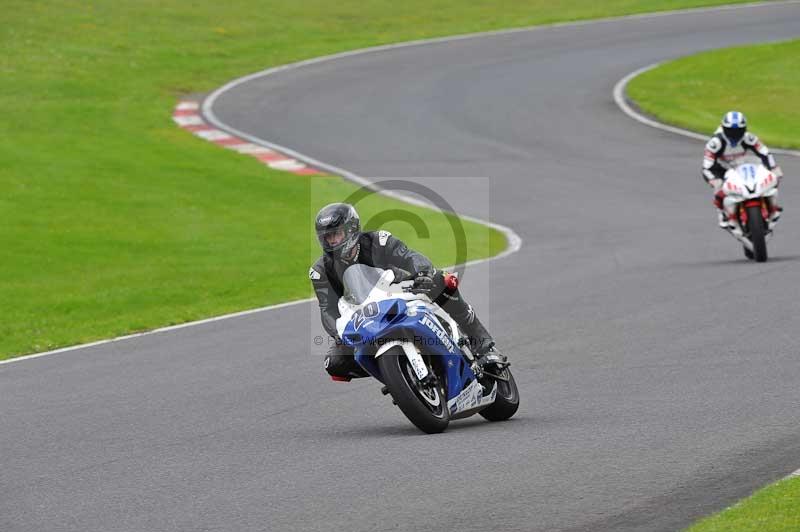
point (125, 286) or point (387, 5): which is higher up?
point (387, 5)

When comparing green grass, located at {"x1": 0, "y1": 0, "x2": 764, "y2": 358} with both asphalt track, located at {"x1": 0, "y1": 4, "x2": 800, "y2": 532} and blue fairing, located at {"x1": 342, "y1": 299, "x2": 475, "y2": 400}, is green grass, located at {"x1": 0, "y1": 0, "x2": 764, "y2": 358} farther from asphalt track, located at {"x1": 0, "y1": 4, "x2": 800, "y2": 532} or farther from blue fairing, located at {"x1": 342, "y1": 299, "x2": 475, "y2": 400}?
blue fairing, located at {"x1": 342, "y1": 299, "x2": 475, "y2": 400}

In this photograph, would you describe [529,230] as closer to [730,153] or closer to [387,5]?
[730,153]

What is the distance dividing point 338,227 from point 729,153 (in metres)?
10.1

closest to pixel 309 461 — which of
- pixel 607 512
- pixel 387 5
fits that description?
pixel 607 512

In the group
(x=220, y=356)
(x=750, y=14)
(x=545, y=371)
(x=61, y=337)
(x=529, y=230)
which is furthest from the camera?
(x=750, y=14)

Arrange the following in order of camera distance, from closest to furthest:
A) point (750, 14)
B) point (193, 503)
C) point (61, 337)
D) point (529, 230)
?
point (193, 503), point (61, 337), point (529, 230), point (750, 14)

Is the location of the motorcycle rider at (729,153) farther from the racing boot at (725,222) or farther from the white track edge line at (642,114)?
the white track edge line at (642,114)

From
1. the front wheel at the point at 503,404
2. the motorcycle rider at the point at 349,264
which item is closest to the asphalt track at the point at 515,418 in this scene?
the front wheel at the point at 503,404

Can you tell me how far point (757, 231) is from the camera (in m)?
16.7

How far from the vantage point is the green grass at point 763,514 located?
20.6 feet

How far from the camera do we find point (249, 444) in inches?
356

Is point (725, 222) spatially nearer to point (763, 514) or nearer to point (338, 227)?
point (338, 227)

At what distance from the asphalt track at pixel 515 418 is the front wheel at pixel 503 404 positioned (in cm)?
13

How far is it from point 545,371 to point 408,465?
11.8 ft
